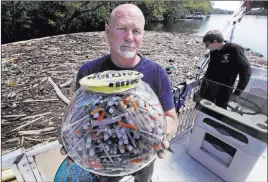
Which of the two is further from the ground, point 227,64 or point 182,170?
point 227,64

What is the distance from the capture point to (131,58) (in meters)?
1.14

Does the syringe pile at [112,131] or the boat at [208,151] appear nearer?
the syringe pile at [112,131]

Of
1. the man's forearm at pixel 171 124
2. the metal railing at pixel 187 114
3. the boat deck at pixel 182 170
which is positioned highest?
the man's forearm at pixel 171 124

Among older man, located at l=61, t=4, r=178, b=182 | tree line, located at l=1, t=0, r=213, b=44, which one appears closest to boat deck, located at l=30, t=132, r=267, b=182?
older man, located at l=61, t=4, r=178, b=182

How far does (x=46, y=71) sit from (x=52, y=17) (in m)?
10.1

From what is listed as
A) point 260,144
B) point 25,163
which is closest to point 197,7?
point 260,144

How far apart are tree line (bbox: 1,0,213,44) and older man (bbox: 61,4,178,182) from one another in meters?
9.82

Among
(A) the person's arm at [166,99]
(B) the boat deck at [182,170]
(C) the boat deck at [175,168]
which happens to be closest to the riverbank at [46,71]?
(A) the person's arm at [166,99]

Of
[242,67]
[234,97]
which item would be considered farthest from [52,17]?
[234,97]

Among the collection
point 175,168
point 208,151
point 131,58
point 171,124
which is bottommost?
point 175,168

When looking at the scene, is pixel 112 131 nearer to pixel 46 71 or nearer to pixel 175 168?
pixel 175 168

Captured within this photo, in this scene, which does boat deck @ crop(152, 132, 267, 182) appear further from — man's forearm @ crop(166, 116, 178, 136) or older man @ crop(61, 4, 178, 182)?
man's forearm @ crop(166, 116, 178, 136)

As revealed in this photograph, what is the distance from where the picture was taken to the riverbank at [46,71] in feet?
11.5

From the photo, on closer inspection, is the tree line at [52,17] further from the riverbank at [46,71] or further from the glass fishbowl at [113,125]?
the glass fishbowl at [113,125]
